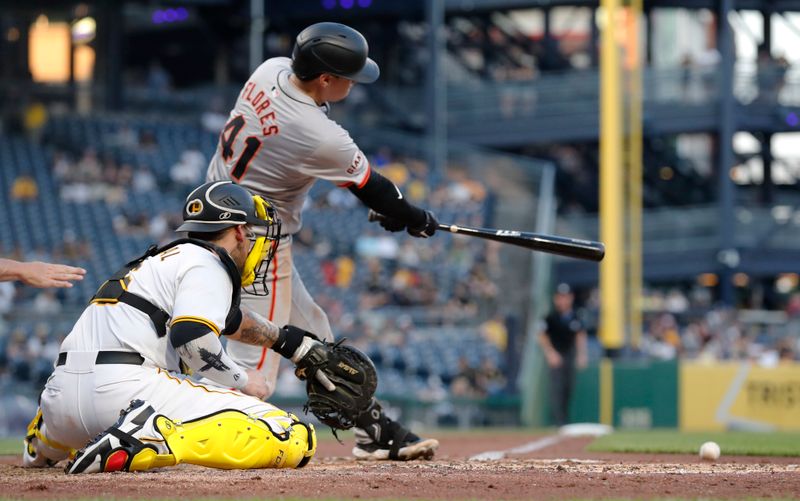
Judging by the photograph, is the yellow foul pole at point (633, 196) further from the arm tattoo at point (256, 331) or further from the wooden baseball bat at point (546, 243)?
the arm tattoo at point (256, 331)

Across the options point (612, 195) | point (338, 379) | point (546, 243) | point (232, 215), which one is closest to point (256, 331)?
point (338, 379)

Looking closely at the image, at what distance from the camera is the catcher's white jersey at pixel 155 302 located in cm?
493

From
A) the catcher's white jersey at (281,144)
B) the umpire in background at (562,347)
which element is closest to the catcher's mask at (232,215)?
the catcher's white jersey at (281,144)

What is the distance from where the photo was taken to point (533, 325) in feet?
55.4

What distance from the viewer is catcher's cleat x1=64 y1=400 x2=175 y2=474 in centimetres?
486

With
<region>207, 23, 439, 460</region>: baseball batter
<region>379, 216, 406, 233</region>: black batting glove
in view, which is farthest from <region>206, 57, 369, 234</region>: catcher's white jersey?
<region>379, 216, 406, 233</region>: black batting glove

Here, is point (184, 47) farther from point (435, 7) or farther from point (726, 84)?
point (726, 84)

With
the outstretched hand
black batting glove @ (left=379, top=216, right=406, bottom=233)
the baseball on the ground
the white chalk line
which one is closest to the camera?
the outstretched hand

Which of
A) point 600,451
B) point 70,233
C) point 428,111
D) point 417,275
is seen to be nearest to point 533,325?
point 417,275

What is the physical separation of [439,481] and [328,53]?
2133 mm

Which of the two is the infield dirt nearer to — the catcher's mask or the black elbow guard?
the black elbow guard

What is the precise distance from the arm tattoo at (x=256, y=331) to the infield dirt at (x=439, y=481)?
1.93 ft

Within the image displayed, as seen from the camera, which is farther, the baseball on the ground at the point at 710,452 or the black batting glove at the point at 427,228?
the baseball on the ground at the point at 710,452

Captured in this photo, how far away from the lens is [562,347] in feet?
46.8
